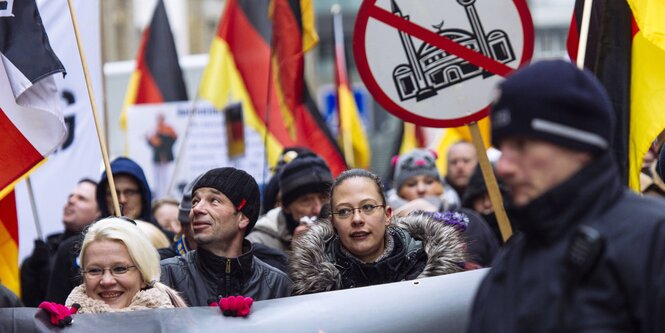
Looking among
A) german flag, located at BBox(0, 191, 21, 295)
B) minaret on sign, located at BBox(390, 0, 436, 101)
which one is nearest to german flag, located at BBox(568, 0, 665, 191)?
minaret on sign, located at BBox(390, 0, 436, 101)

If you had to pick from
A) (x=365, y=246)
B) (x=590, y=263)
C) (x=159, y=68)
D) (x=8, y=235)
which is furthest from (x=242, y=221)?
(x=159, y=68)

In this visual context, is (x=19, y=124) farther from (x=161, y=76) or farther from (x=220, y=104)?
(x=161, y=76)

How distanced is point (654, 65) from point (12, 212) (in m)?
3.38

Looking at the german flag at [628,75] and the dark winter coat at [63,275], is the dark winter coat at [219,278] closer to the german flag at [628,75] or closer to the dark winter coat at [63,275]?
the dark winter coat at [63,275]

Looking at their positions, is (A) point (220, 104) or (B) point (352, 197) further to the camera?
(A) point (220, 104)

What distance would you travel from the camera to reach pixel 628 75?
6.28 metres

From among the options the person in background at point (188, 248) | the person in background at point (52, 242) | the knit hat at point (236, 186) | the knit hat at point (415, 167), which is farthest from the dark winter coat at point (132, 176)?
the knit hat at point (415, 167)

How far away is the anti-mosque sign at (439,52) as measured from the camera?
5.55m

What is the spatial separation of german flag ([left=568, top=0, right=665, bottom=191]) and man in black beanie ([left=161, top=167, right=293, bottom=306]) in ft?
5.85

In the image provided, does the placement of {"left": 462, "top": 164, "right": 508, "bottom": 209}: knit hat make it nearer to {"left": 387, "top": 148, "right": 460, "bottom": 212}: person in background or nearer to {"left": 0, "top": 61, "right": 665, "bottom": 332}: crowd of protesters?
{"left": 0, "top": 61, "right": 665, "bottom": 332}: crowd of protesters

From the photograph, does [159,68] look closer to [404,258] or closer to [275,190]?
[275,190]

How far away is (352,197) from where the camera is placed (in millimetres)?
5316

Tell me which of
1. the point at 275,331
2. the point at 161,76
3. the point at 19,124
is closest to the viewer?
the point at 275,331

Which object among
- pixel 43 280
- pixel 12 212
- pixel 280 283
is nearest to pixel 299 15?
pixel 43 280
